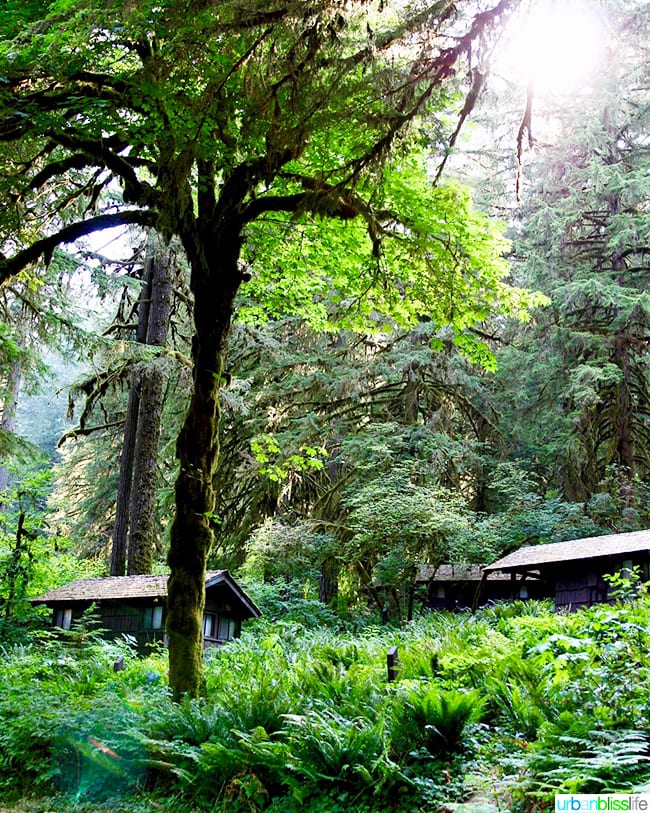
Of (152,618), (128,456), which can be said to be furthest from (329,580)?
(152,618)

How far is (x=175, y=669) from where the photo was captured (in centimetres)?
852

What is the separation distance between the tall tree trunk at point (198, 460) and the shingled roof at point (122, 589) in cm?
833

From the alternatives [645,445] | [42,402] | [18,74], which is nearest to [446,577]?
[645,445]

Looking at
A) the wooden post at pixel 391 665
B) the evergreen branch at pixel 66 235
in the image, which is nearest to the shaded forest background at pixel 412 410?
the evergreen branch at pixel 66 235

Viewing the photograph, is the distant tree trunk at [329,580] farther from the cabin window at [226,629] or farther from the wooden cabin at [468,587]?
the cabin window at [226,629]

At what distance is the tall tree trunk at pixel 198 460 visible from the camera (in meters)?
8.56

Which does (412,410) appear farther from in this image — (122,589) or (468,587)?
(122,589)

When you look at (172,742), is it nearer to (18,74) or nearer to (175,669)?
(175,669)

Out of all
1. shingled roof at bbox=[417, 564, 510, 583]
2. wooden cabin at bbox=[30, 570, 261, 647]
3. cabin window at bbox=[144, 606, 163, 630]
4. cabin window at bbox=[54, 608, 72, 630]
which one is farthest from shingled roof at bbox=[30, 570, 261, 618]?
shingled roof at bbox=[417, 564, 510, 583]

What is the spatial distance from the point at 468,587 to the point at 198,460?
69.3ft

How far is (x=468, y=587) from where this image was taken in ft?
91.5

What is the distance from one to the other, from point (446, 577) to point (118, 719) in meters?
20.2

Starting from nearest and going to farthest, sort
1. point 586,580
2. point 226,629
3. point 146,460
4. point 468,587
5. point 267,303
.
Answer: point 267,303 < point 146,460 < point 226,629 < point 586,580 < point 468,587

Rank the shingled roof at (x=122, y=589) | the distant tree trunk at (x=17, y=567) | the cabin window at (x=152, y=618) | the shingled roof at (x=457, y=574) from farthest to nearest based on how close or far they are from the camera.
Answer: the shingled roof at (x=457, y=574) < the cabin window at (x=152, y=618) < the shingled roof at (x=122, y=589) < the distant tree trunk at (x=17, y=567)
